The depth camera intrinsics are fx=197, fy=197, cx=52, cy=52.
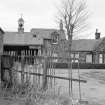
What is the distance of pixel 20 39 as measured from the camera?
3856 cm

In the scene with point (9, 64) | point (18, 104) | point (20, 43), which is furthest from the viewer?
point (20, 43)

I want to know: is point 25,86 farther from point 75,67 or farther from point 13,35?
point 13,35

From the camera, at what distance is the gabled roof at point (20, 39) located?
37.3 m

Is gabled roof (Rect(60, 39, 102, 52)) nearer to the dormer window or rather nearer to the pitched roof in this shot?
the pitched roof

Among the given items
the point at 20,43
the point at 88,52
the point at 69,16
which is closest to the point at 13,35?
the point at 20,43

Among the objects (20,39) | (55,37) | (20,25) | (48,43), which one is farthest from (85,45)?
(20,25)

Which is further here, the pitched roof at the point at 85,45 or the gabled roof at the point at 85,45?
the pitched roof at the point at 85,45

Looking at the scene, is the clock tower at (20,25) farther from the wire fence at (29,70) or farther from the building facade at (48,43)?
the wire fence at (29,70)

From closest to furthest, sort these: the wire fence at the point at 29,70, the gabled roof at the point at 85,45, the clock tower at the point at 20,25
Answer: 1. the wire fence at the point at 29,70
2. the gabled roof at the point at 85,45
3. the clock tower at the point at 20,25

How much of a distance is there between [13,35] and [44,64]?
111 feet

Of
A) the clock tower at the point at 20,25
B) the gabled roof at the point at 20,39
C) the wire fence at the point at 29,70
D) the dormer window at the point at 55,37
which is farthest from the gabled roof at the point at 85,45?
the wire fence at the point at 29,70

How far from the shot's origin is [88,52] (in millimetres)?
40969

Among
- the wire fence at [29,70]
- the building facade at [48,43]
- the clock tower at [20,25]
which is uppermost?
the clock tower at [20,25]

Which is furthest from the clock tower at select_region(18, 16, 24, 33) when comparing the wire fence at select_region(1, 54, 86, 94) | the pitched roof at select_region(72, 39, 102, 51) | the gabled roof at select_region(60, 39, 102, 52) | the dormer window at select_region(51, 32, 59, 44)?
the wire fence at select_region(1, 54, 86, 94)
